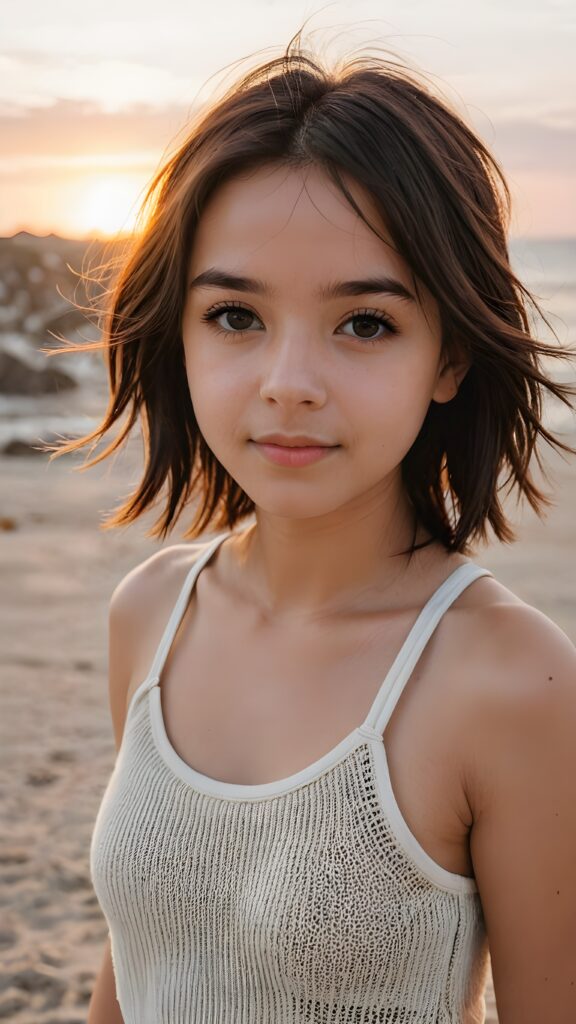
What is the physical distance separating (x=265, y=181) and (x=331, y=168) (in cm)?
11

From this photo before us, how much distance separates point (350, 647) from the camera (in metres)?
1.96

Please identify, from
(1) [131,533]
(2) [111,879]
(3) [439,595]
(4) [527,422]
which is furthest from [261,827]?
(1) [131,533]

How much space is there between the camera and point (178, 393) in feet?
7.61

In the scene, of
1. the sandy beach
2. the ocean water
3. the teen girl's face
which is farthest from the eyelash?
the ocean water

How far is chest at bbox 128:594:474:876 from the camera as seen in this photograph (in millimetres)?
1724

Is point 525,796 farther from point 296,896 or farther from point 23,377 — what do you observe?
point 23,377

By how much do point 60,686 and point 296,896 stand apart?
12.2 ft

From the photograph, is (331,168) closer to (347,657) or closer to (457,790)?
(347,657)

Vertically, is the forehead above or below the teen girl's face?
above

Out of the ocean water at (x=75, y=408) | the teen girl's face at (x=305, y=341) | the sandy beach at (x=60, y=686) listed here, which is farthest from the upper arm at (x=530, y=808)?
the ocean water at (x=75, y=408)

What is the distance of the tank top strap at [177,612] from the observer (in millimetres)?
2117

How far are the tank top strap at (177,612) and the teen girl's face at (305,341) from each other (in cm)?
41

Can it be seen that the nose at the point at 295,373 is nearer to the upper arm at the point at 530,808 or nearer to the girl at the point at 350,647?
the girl at the point at 350,647

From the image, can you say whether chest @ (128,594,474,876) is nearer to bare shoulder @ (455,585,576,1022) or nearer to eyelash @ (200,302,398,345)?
bare shoulder @ (455,585,576,1022)
